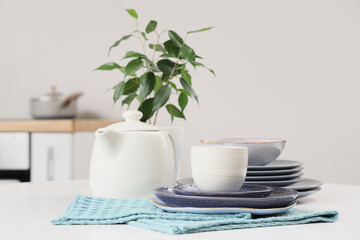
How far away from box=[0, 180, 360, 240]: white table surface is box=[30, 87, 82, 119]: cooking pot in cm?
169

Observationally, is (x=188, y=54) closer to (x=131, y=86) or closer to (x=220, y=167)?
(x=131, y=86)

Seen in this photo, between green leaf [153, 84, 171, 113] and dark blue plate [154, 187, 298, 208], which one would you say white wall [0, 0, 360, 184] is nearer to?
green leaf [153, 84, 171, 113]

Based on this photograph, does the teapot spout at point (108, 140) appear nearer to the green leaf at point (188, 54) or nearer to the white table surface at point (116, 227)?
the white table surface at point (116, 227)

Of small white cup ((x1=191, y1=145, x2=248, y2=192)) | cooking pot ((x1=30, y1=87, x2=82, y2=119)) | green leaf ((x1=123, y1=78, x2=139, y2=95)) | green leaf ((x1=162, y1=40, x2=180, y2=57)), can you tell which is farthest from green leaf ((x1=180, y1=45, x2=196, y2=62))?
cooking pot ((x1=30, y1=87, x2=82, y2=119))

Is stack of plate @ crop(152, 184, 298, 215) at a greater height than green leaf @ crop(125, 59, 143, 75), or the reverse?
green leaf @ crop(125, 59, 143, 75)

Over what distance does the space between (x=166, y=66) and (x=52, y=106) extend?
1738 mm

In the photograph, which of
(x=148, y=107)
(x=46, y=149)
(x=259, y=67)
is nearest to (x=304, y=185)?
(x=148, y=107)

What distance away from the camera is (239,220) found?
752 mm

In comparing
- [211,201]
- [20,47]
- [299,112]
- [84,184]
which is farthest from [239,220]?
[20,47]

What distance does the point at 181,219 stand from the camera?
2.50 ft

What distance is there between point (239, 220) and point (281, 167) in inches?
12.9

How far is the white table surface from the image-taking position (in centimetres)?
70

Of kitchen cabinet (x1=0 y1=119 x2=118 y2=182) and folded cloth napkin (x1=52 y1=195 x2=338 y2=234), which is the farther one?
kitchen cabinet (x1=0 y1=119 x2=118 y2=182)

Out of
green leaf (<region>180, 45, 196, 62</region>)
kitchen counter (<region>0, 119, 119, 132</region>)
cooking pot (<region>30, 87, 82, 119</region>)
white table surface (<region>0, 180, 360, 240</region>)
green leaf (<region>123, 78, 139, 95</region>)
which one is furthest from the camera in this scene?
cooking pot (<region>30, 87, 82, 119</region>)
